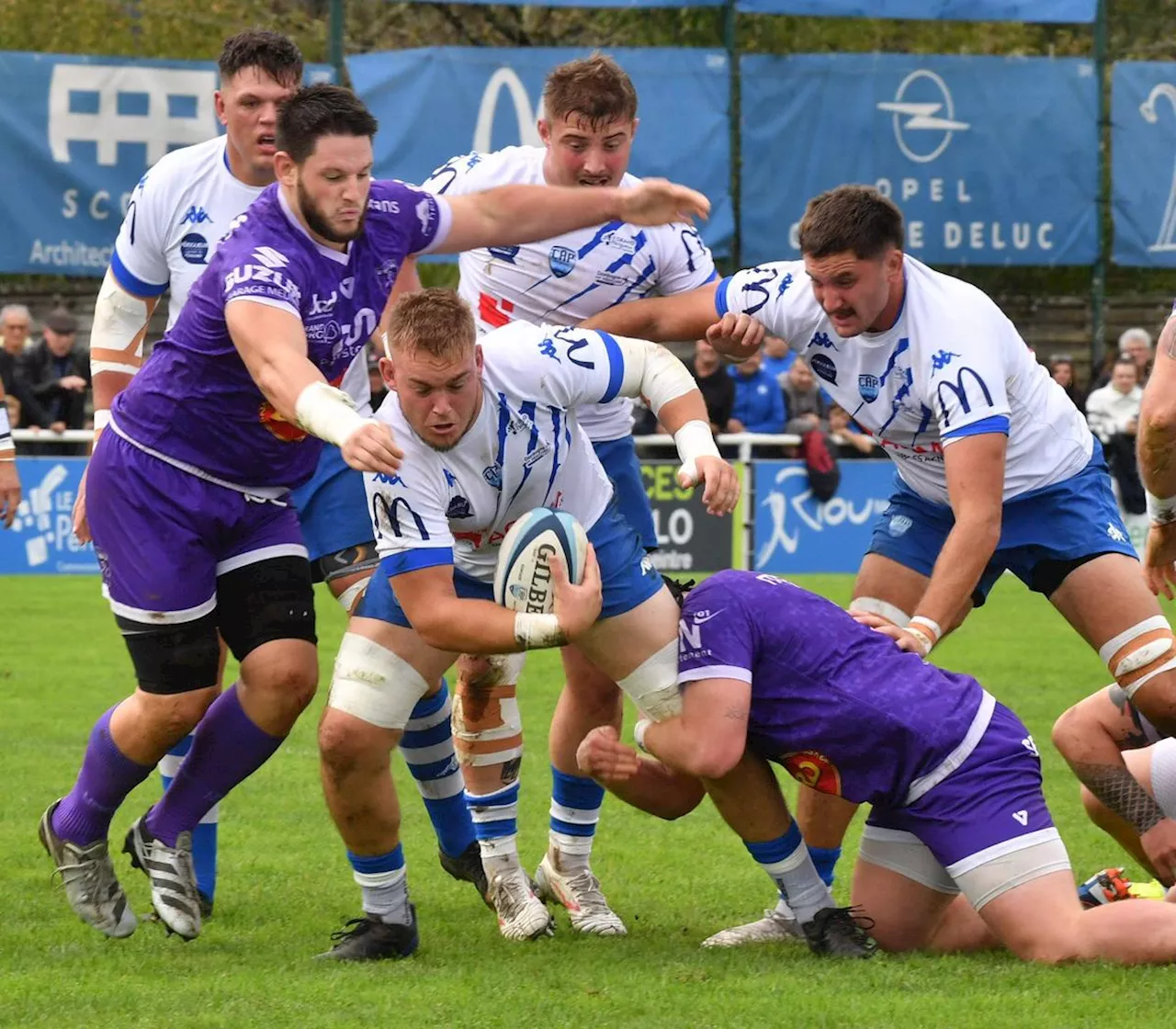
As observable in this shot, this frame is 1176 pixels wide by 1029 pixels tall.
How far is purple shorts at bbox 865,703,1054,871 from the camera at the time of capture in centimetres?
512

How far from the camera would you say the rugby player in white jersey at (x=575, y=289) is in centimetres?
620

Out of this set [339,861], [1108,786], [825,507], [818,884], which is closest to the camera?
[818,884]

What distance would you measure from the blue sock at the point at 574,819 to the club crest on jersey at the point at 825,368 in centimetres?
151

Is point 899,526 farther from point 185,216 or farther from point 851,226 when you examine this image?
point 185,216

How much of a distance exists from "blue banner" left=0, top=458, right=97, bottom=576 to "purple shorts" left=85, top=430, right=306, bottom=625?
10.3 m

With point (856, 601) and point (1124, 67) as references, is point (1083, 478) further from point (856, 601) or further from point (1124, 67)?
point (1124, 67)

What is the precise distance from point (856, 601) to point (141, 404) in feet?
7.73

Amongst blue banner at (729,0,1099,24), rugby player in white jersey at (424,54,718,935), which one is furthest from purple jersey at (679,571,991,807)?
blue banner at (729,0,1099,24)

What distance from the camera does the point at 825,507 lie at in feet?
55.9

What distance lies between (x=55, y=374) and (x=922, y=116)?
29.0 feet

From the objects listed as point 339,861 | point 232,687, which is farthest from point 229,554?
point 339,861

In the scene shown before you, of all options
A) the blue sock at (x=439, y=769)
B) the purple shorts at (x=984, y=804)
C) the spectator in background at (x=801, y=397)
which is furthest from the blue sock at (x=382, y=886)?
the spectator in background at (x=801, y=397)

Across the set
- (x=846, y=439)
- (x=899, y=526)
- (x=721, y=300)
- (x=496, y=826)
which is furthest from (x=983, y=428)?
(x=846, y=439)

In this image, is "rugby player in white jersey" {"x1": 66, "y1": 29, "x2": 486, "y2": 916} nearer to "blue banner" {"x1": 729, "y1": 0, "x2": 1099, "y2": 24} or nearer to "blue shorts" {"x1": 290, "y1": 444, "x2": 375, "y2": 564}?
"blue shorts" {"x1": 290, "y1": 444, "x2": 375, "y2": 564}
